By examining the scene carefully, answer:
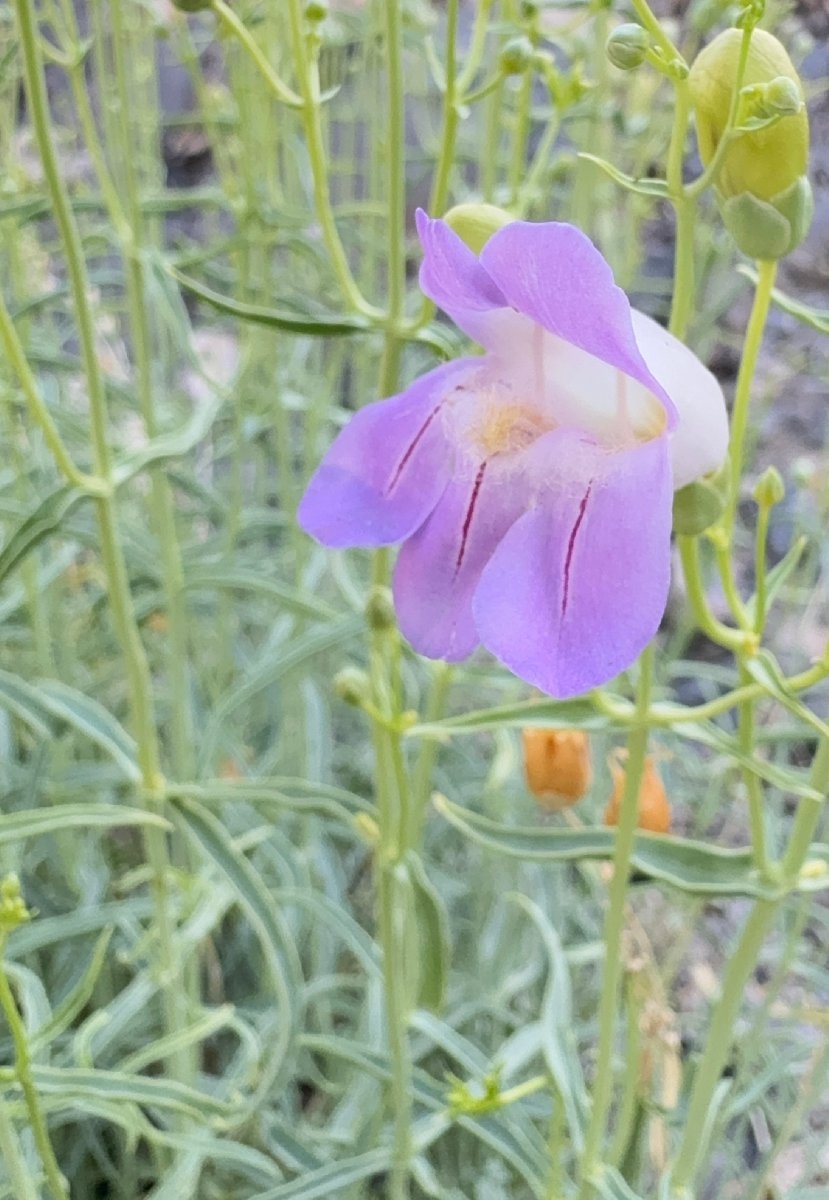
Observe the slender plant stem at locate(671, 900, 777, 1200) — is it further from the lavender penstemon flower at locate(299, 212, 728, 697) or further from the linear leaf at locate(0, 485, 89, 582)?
the linear leaf at locate(0, 485, 89, 582)

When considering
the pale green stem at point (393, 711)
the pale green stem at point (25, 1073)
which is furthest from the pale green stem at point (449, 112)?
the pale green stem at point (25, 1073)

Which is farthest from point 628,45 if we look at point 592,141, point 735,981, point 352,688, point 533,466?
point 592,141

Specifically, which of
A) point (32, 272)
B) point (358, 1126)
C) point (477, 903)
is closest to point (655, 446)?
point (358, 1126)

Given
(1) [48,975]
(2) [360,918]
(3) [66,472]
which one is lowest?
(2) [360,918]

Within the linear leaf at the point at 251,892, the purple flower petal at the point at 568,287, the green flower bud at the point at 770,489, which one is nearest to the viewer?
the purple flower petal at the point at 568,287

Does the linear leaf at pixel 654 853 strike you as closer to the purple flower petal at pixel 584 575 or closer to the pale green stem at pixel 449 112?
the purple flower petal at pixel 584 575

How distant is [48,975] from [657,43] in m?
0.77

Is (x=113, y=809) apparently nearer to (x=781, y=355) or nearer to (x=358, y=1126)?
(x=358, y=1126)

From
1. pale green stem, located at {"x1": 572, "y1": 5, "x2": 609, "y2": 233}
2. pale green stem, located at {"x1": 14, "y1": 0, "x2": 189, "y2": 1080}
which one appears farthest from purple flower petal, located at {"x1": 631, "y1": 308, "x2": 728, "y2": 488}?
pale green stem, located at {"x1": 572, "y1": 5, "x2": 609, "y2": 233}

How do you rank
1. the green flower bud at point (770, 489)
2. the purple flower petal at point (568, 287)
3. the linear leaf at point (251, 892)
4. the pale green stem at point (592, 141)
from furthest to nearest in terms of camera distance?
1. the pale green stem at point (592, 141)
2. the linear leaf at point (251, 892)
3. the green flower bud at point (770, 489)
4. the purple flower petal at point (568, 287)

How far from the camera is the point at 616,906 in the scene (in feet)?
1.49

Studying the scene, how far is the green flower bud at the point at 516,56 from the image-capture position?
1.66 ft

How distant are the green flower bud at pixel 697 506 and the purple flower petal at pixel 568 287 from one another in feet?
0.14

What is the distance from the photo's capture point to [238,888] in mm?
563
